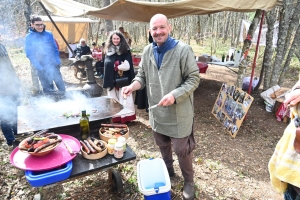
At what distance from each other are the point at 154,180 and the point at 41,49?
441cm

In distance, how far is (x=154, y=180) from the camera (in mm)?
2113

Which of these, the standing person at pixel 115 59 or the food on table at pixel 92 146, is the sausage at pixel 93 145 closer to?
the food on table at pixel 92 146

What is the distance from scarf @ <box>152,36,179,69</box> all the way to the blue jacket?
12.8ft

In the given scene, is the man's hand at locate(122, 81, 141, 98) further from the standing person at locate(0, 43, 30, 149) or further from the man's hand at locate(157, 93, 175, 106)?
the standing person at locate(0, 43, 30, 149)

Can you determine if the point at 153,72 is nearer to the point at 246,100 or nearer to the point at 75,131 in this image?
the point at 75,131

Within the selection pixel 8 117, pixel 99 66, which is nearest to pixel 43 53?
pixel 8 117

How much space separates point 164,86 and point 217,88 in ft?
16.1

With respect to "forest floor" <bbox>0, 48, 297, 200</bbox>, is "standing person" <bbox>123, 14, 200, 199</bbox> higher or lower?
higher

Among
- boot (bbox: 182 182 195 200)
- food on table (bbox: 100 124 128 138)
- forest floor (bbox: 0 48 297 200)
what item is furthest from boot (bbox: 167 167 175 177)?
food on table (bbox: 100 124 128 138)

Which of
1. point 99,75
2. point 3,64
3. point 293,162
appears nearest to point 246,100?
point 293,162

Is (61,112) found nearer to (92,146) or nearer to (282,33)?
(92,146)

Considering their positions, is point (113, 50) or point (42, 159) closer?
point (42, 159)

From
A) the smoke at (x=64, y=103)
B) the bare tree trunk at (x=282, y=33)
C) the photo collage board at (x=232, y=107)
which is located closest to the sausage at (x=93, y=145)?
the smoke at (x=64, y=103)

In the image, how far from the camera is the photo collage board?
364 centimetres
